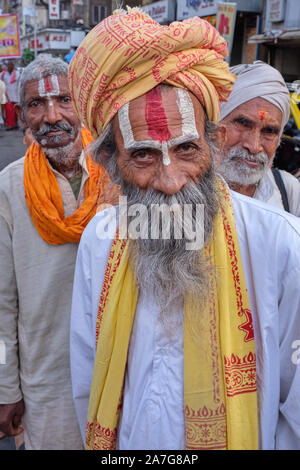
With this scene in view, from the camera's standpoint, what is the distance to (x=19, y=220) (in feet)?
7.18

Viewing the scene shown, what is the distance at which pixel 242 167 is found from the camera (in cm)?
242

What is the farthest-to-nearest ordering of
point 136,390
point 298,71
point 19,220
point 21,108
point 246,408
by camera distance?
point 298,71, point 21,108, point 19,220, point 136,390, point 246,408

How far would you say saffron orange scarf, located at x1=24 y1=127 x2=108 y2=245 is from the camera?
7.00 ft

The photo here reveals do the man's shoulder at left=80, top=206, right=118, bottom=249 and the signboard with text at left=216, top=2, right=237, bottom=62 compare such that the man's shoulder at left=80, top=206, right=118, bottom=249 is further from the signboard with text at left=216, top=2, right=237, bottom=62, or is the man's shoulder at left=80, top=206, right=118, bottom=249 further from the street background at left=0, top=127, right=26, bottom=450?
the street background at left=0, top=127, right=26, bottom=450

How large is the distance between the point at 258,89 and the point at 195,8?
15670 mm

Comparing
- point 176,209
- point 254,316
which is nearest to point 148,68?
point 176,209

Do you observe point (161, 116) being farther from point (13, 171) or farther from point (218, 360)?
point (13, 171)

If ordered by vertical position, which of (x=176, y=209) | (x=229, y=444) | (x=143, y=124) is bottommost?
(x=229, y=444)

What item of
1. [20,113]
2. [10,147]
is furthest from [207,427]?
[10,147]

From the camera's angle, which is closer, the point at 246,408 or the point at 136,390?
the point at 246,408

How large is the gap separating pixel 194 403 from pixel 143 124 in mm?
970

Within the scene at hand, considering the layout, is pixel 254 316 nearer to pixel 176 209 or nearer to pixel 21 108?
pixel 176 209

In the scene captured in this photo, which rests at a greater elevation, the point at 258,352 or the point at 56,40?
the point at 56,40

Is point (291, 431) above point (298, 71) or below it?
below
